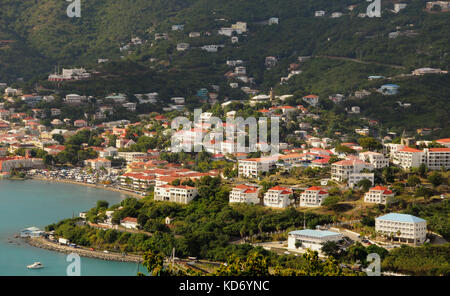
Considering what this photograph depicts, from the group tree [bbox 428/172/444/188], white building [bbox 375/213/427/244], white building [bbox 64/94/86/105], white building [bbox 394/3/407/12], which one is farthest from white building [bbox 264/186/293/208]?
white building [bbox 394/3/407/12]

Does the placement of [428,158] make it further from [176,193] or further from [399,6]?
[399,6]

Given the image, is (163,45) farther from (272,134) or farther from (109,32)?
(272,134)

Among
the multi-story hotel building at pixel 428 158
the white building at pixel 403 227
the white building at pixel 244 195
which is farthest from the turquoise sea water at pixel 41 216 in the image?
the multi-story hotel building at pixel 428 158

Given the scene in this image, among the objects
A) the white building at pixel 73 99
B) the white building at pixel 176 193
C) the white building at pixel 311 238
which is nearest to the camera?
the white building at pixel 311 238

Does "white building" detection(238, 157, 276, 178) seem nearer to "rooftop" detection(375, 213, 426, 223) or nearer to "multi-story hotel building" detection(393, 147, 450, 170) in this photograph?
"multi-story hotel building" detection(393, 147, 450, 170)

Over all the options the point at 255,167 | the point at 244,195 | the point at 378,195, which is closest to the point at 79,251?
the point at 244,195

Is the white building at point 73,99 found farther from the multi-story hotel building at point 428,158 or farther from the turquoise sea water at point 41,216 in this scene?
the multi-story hotel building at point 428,158
